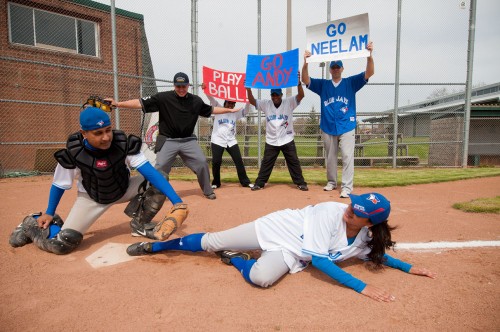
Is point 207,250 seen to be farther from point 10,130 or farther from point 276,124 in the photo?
point 10,130

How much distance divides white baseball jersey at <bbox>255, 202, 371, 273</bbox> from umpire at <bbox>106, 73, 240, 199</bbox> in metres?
2.76

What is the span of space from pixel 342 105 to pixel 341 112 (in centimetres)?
13

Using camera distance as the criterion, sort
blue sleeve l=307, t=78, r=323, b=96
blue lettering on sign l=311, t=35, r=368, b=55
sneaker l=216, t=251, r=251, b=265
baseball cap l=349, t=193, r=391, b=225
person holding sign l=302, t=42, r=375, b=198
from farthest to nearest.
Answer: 1. blue sleeve l=307, t=78, r=323, b=96
2. blue lettering on sign l=311, t=35, r=368, b=55
3. person holding sign l=302, t=42, r=375, b=198
4. sneaker l=216, t=251, r=251, b=265
5. baseball cap l=349, t=193, r=391, b=225

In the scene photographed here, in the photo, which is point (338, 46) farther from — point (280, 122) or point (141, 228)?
point (141, 228)

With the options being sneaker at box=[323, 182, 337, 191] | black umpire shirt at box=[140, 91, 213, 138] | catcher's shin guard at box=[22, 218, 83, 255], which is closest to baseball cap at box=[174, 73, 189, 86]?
black umpire shirt at box=[140, 91, 213, 138]

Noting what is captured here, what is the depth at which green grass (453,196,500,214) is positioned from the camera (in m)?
4.56

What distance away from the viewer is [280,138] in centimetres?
633

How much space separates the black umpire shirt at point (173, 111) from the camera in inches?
207

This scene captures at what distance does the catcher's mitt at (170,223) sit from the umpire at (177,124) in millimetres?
2419

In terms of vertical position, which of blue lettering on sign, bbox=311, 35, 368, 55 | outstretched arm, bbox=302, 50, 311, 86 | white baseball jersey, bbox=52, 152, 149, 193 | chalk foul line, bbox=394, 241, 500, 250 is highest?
blue lettering on sign, bbox=311, 35, 368, 55

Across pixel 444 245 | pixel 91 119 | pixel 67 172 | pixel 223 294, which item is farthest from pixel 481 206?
pixel 67 172

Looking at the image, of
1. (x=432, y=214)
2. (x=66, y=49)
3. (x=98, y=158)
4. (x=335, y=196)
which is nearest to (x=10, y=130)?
(x=66, y=49)

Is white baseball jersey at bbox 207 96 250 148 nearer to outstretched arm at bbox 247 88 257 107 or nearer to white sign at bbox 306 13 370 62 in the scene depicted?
outstretched arm at bbox 247 88 257 107

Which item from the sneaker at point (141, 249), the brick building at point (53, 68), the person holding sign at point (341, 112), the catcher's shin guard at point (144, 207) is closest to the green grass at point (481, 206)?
the person holding sign at point (341, 112)
